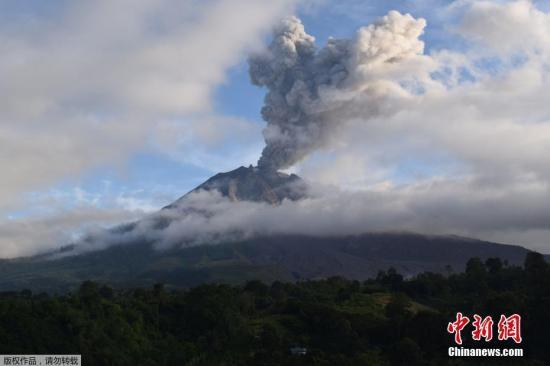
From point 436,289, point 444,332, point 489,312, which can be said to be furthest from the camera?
point 436,289

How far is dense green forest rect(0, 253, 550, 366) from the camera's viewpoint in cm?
4800

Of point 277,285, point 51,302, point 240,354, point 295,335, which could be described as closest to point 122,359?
point 240,354

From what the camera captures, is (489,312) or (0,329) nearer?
(0,329)

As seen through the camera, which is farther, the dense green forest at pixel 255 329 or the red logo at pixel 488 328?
the red logo at pixel 488 328

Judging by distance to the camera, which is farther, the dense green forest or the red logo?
the red logo

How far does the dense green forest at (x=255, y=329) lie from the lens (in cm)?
4800

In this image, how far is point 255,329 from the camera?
201 ft

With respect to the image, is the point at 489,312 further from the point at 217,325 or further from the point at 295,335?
the point at 217,325

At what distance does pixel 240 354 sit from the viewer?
47.4 m

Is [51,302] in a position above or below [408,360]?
above

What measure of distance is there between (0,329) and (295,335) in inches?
1099

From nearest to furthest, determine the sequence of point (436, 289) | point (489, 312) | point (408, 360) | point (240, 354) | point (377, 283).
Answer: point (240, 354) < point (408, 360) < point (489, 312) < point (436, 289) < point (377, 283)

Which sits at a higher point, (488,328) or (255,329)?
(488,328)

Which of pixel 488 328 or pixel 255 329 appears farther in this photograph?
pixel 255 329
